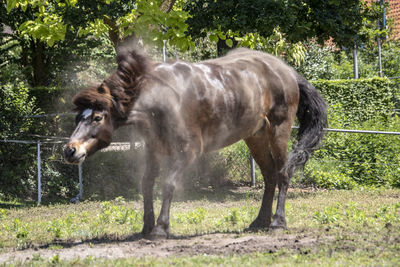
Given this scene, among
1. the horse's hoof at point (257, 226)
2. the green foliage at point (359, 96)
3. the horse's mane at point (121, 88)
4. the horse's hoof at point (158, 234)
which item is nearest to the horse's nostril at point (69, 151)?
the horse's mane at point (121, 88)

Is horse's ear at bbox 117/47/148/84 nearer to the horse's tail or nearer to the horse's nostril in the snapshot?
the horse's nostril

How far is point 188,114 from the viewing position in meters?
6.30

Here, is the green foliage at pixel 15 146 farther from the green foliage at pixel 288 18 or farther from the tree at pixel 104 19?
the green foliage at pixel 288 18

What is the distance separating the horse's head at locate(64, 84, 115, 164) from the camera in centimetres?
586

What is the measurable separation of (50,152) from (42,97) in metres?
1.32

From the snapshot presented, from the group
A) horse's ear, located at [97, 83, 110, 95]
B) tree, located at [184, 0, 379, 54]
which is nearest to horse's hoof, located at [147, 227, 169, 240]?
horse's ear, located at [97, 83, 110, 95]

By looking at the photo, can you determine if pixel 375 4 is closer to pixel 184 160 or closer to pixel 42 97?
pixel 42 97

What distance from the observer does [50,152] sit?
1270 cm

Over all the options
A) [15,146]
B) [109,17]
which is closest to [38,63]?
[15,146]

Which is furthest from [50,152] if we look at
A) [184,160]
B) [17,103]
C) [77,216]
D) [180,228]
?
[184,160]

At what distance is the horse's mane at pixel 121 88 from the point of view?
236 inches

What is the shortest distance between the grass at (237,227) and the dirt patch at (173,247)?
6.4 inches

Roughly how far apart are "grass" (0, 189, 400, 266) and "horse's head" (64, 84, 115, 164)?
1.16 metres

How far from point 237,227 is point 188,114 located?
1892 millimetres
